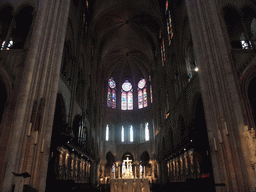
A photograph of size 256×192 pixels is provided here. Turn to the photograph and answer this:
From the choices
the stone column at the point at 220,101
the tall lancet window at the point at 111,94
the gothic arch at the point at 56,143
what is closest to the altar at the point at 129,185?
the gothic arch at the point at 56,143

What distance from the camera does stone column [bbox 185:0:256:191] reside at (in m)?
8.59

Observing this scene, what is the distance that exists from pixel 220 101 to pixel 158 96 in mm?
20259

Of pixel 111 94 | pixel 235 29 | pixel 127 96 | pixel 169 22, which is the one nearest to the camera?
pixel 235 29

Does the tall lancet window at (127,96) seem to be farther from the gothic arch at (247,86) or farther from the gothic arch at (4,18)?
the gothic arch at (247,86)

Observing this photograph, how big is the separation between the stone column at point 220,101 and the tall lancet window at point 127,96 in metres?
27.6

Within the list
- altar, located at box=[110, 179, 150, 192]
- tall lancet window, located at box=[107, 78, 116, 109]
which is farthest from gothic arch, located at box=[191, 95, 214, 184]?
tall lancet window, located at box=[107, 78, 116, 109]

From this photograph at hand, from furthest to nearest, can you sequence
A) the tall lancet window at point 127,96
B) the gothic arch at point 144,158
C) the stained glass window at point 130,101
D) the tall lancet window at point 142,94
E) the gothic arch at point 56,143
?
the tall lancet window at point 127,96 < the stained glass window at point 130,101 < the tall lancet window at point 142,94 < the gothic arch at point 144,158 < the gothic arch at point 56,143

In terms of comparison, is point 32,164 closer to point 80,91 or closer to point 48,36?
point 48,36

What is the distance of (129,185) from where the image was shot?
44.8ft

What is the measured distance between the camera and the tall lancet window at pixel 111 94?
37812mm

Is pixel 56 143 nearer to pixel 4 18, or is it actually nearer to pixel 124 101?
pixel 4 18

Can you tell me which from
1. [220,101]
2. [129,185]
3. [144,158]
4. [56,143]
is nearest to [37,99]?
[56,143]

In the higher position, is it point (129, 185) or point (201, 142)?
point (201, 142)

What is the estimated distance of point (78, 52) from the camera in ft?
60.4
